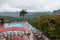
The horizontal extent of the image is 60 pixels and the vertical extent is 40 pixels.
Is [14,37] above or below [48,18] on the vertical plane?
below

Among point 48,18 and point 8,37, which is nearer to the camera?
point 8,37

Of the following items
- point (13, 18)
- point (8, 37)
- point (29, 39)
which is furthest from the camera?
point (13, 18)

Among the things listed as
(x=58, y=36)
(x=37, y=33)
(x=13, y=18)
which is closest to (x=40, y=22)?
(x=37, y=33)

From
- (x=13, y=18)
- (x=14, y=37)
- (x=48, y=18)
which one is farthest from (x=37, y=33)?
(x=13, y=18)

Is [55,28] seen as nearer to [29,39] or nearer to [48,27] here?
[48,27]

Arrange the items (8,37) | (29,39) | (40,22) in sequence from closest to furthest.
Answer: (8,37)
(29,39)
(40,22)

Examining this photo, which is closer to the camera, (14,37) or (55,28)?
(14,37)

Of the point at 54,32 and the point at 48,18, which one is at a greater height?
the point at 48,18

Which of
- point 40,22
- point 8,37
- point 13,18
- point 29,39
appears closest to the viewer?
point 8,37

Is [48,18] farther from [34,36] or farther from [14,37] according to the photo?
[14,37]
